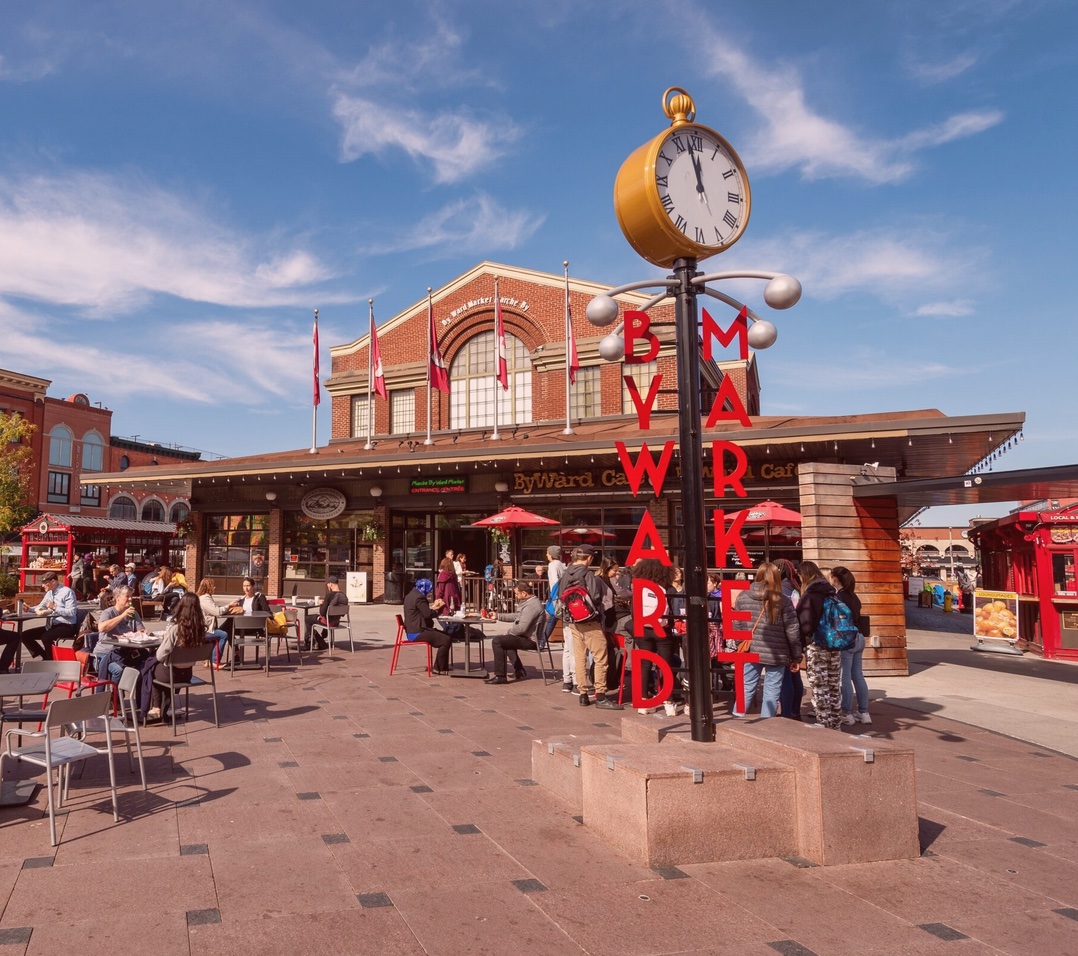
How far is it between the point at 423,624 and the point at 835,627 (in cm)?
622

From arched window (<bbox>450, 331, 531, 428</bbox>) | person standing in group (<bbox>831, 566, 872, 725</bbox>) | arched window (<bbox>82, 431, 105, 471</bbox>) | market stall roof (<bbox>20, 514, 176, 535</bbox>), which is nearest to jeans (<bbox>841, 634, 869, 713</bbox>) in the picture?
person standing in group (<bbox>831, 566, 872, 725</bbox>)

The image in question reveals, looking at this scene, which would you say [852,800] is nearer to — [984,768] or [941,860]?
[941,860]

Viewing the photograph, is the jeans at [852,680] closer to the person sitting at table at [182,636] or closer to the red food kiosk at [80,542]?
the person sitting at table at [182,636]

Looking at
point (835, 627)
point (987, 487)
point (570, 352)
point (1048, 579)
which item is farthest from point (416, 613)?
point (570, 352)

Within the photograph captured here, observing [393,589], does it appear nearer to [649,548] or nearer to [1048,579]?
[1048,579]

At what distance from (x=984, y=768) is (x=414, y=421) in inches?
976

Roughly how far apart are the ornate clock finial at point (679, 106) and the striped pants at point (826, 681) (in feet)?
17.0

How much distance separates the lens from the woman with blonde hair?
25.7 ft

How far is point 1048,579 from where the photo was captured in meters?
16.2

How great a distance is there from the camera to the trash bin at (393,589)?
80.9 ft


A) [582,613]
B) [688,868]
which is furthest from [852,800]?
[582,613]

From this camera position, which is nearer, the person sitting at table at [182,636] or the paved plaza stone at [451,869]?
the paved plaza stone at [451,869]

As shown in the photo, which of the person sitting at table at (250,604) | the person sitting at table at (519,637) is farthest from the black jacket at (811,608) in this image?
the person sitting at table at (250,604)

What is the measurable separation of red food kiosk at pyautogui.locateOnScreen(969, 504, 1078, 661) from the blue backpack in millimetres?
10707
